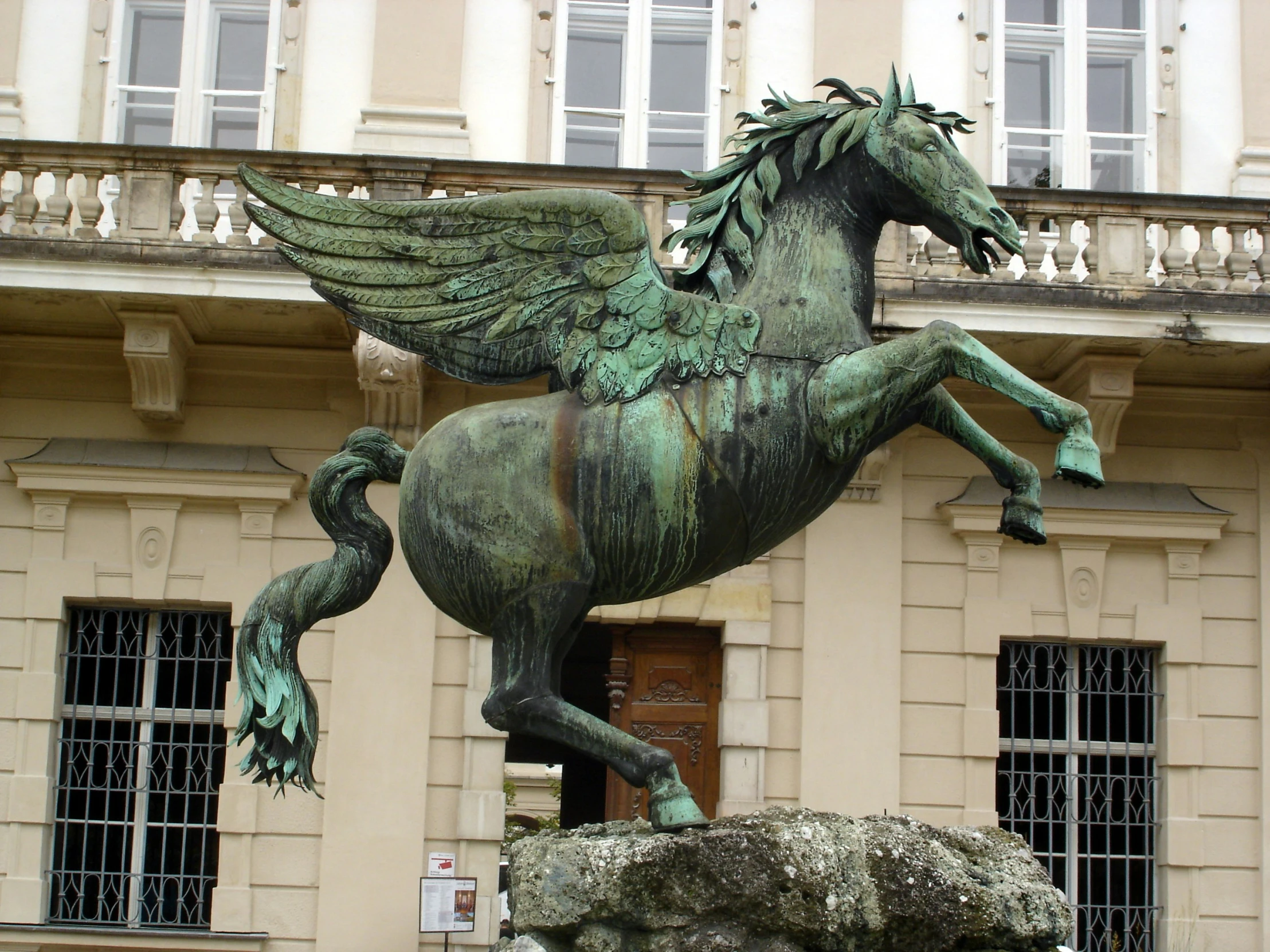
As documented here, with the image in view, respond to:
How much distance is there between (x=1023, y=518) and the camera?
385 cm

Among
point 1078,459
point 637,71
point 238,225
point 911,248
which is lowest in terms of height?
point 1078,459

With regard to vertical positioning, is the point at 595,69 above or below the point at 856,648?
above

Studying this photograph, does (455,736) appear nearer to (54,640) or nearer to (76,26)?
(54,640)

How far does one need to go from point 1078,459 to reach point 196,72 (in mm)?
9693

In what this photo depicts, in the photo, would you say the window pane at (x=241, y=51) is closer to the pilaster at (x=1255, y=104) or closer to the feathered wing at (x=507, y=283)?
the pilaster at (x=1255, y=104)

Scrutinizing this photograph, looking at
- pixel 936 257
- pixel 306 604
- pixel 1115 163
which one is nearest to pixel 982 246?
pixel 306 604

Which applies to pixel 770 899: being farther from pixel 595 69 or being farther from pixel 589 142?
pixel 595 69

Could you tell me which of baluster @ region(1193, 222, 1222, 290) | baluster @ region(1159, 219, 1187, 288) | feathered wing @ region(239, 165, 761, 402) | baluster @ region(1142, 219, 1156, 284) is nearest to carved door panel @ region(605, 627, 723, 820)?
baluster @ region(1142, 219, 1156, 284)

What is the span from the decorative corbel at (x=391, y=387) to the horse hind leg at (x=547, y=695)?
665 cm

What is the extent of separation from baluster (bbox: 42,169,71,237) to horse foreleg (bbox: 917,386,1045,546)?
26.1 feet

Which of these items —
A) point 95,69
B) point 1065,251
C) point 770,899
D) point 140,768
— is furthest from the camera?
point 95,69

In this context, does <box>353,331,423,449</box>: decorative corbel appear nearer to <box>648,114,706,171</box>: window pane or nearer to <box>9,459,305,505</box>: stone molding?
<box>9,459,305,505</box>: stone molding

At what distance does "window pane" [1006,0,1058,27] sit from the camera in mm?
12516

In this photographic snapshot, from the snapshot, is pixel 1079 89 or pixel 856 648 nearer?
pixel 856 648
